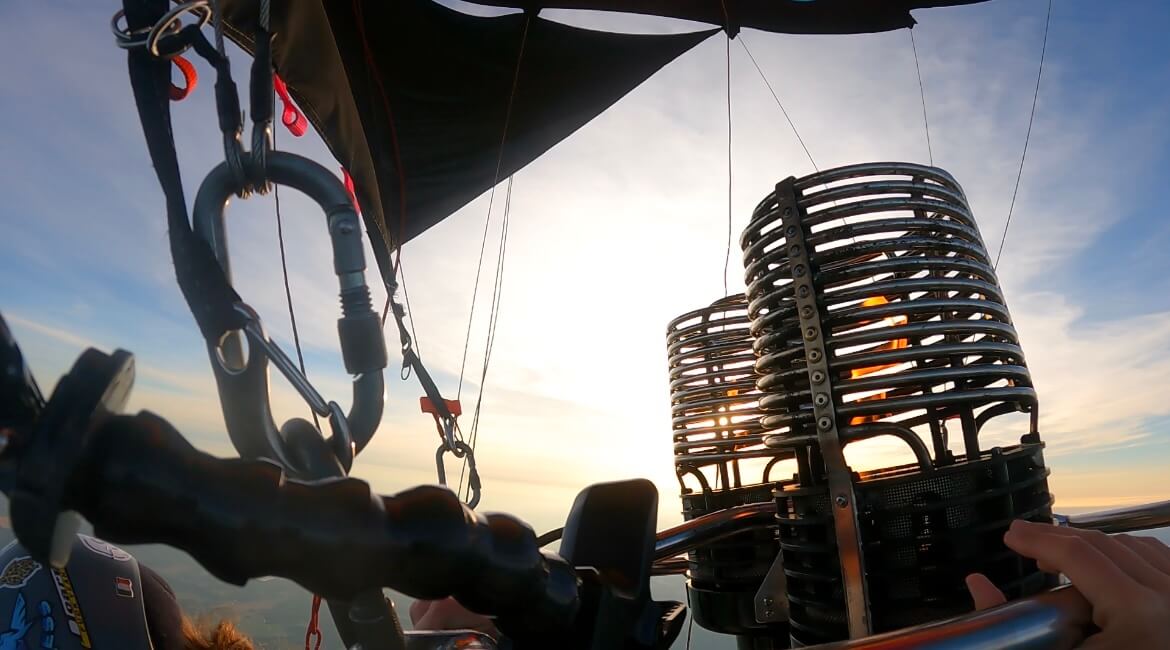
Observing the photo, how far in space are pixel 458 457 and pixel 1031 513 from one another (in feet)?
4.30

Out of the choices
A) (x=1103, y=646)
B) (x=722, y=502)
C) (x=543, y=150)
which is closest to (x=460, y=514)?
(x=1103, y=646)

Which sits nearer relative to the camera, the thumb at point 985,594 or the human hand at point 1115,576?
the human hand at point 1115,576

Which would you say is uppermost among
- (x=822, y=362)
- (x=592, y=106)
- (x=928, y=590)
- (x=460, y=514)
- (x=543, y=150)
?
(x=592, y=106)

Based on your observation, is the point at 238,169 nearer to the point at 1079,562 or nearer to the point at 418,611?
the point at 418,611

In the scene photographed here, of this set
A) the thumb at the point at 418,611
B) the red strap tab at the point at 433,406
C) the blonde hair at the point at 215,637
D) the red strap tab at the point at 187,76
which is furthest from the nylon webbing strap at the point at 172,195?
the red strap tab at the point at 433,406

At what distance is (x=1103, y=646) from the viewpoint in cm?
44

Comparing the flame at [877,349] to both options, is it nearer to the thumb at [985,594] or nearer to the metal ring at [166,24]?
the thumb at [985,594]

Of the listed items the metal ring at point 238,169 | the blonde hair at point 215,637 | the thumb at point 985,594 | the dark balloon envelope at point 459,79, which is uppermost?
the dark balloon envelope at point 459,79

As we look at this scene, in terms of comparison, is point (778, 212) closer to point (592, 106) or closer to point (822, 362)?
point (822, 362)

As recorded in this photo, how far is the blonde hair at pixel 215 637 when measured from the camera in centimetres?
101

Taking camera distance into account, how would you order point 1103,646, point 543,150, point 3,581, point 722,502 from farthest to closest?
point 543,150 < point 722,502 < point 3,581 < point 1103,646

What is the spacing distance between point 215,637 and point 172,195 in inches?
33.1

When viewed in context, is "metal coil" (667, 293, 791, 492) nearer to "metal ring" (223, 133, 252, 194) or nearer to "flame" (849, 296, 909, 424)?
"flame" (849, 296, 909, 424)

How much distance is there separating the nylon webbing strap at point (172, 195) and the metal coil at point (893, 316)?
0.58 metres
